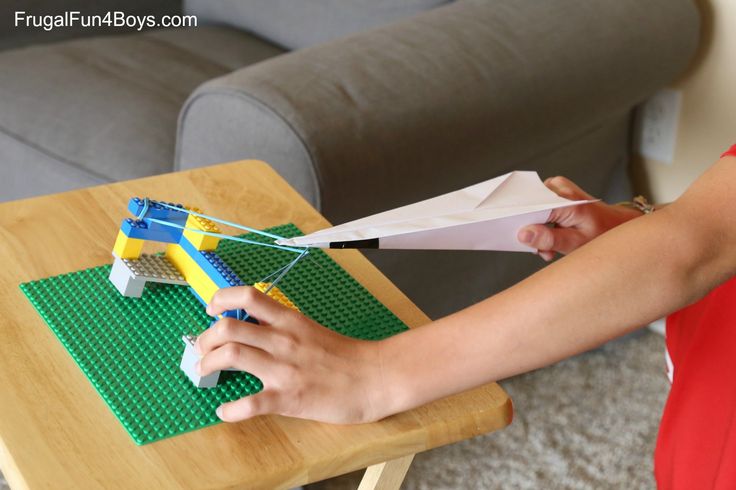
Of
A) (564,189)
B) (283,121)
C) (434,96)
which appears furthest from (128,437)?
(434,96)

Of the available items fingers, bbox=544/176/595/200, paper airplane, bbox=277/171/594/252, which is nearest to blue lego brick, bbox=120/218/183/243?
paper airplane, bbox=277/171/594/252

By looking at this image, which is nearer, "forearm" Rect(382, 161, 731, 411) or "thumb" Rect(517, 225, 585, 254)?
"forearm" Rect(382, 161, 731, 411)

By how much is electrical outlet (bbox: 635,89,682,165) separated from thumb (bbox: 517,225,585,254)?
1000 millimetres

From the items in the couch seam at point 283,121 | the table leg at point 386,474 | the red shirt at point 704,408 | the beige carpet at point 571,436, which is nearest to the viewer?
the table leg at point 386,474

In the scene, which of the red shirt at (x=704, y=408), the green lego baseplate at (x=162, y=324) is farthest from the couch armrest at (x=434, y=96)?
the red shirt at (x=704, y=408)

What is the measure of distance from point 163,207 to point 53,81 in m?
0.96

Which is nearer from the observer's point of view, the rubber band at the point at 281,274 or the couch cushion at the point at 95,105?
the rubber band at the point at 281,274

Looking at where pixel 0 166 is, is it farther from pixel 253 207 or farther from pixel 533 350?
pixel 533 350

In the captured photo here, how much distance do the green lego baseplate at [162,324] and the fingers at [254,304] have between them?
0.06 meters

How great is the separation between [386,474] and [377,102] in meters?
0.63

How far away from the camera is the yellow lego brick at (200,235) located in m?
0.79

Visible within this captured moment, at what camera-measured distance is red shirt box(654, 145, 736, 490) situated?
0.86 m

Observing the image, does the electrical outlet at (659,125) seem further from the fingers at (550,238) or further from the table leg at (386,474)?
the table leg at (386,474)

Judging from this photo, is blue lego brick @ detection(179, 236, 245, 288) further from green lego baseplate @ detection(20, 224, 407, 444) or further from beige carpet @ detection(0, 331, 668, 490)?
beige carpet @ detection(0, 331, 668, 490)
